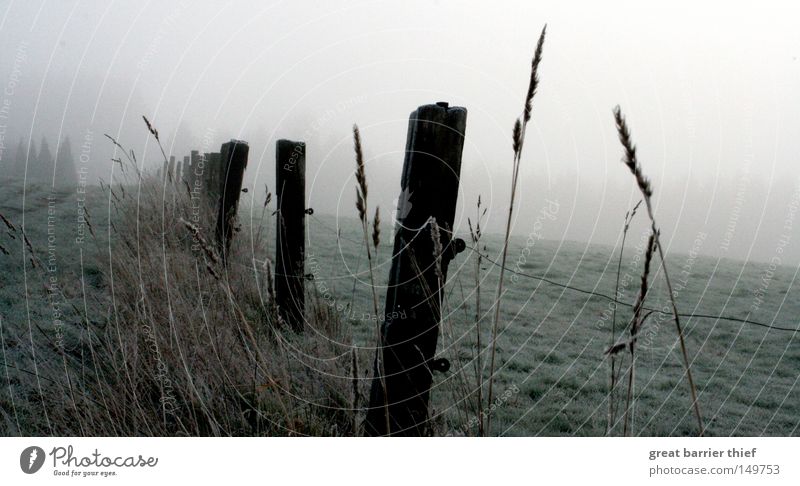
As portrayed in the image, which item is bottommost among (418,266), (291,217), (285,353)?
(285,353)

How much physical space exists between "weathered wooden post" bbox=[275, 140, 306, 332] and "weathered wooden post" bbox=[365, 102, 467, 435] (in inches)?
88.0

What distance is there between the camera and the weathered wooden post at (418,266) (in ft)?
7.09

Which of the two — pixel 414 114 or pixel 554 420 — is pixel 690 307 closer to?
pixel 554 420

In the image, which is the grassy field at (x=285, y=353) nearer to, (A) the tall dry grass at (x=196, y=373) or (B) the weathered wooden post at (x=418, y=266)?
(A) the tall dry grass at (x=196, y=373)

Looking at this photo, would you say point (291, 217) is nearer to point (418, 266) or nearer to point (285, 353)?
point (285, 353)

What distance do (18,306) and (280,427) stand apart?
3.57 m

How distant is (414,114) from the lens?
2176 millimetres

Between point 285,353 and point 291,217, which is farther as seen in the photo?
point 291,217

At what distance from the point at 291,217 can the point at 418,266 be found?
249 cm

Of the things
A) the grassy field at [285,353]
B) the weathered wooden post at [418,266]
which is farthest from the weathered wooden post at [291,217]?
the weathered wooden post at [418,266]

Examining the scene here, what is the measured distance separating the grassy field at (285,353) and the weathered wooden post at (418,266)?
0.14m

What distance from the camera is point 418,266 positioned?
87.5 inches

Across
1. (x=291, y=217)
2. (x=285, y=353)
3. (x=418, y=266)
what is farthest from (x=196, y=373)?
(x=291, y=217)
